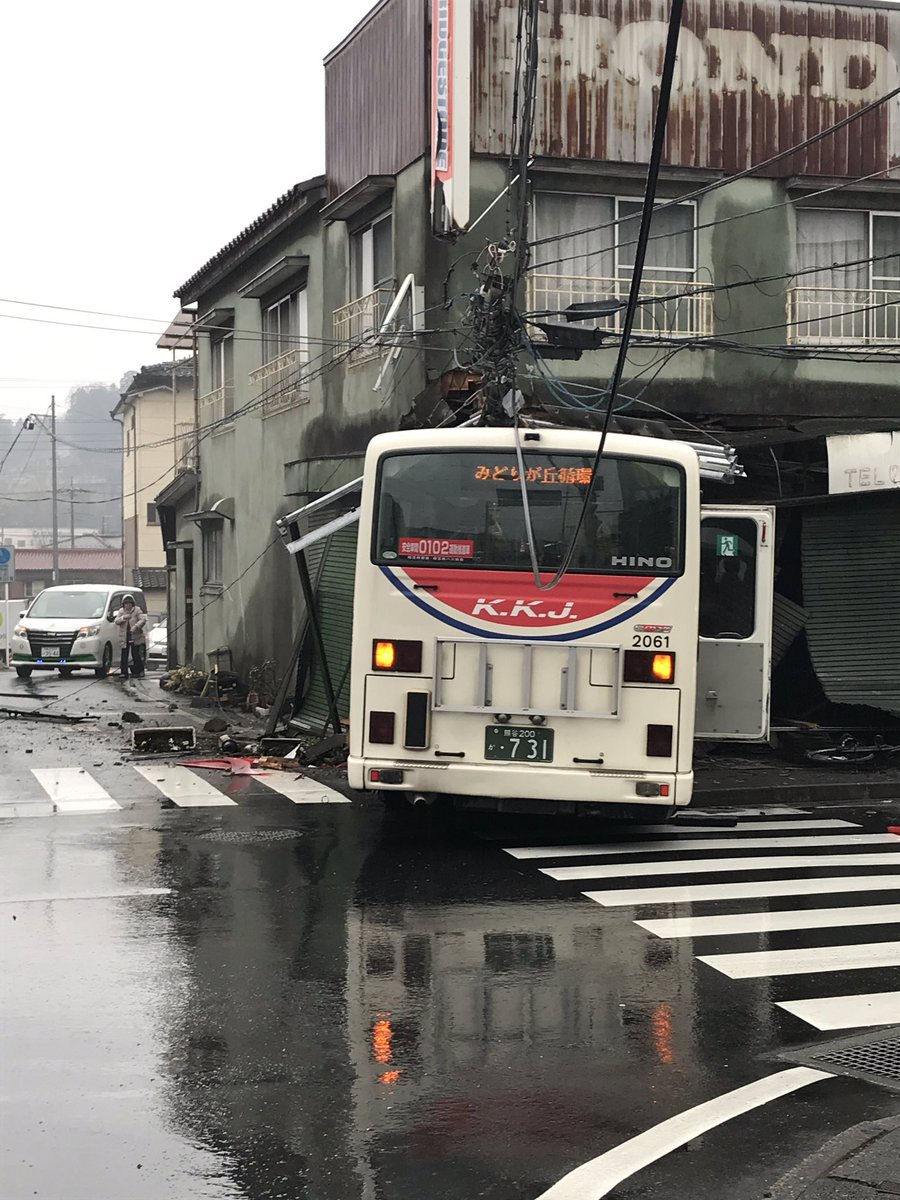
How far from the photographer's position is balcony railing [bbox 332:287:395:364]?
66.5 ft

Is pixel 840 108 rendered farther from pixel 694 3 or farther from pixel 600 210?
pixel 600 210

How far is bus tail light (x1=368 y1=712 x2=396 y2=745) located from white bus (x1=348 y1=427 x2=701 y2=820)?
1 cm

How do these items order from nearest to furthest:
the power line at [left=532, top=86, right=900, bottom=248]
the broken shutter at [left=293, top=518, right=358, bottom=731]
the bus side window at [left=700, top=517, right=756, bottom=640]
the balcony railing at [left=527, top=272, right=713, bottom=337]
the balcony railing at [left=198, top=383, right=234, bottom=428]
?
the power line at [left=532, top=86, right=900, bottom=248] < the bus side window at [left=700, top=517, right=756, bottom=640] < the broken shutter at [left=293, top=518, right=358, bottom=731] < the balcony railing at [left=527, top=272, right=713, bottom=337] < the balcony railing at [left=198, top=383, right=234, bottom=428]

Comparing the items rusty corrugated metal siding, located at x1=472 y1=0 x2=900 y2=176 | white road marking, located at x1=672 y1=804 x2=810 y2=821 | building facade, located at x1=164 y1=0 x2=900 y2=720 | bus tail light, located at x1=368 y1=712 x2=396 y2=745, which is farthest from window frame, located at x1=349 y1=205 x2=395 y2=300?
bus tail light, located at x1=368 y1=712 x2=396 y2=745

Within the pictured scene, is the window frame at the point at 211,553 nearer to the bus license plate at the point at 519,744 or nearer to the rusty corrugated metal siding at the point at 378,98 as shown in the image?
the rusty corrugated metal siding at the point at 378,98

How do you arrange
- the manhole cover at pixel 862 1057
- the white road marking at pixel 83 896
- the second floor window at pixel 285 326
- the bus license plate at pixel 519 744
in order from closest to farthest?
the manhole cover at pixel 862 1057 < the white road marking at pixel 83 896 < the bus license plate at pixel 519 744 < the second floor window at pixel 285 326

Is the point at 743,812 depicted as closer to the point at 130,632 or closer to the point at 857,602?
the point at 857,602

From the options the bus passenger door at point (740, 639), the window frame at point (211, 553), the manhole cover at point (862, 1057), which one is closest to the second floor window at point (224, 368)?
the window frame at point (211, 553)

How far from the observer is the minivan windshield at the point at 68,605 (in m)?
30.3

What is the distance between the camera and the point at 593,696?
10922mm

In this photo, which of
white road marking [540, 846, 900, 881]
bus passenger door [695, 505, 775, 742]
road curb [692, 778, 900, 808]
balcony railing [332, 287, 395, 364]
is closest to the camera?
white road marking [540, 846, 900, 881]

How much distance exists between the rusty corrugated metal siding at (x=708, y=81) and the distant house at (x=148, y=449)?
37612mm

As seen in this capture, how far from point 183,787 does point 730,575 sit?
233 inches

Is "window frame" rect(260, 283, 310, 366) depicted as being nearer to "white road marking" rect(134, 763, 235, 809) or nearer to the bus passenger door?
"white road marking" rect(134, 763, 235, 809)
